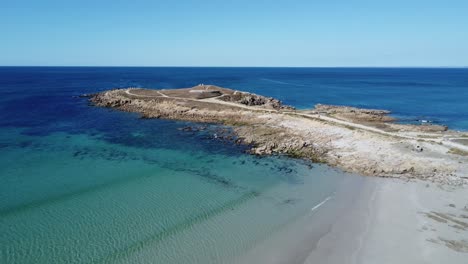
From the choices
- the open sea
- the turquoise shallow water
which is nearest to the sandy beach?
the open sea

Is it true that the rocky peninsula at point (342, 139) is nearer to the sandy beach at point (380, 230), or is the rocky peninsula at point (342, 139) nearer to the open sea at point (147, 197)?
the open sea at point (147, 197)

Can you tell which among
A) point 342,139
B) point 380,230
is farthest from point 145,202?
point 342,139

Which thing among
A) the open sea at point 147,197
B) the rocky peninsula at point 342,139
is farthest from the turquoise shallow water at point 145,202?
the rocky peninsula at point 342,139

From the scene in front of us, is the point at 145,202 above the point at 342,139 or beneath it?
beneath

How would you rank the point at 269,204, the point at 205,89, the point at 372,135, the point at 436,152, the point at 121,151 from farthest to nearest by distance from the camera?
the point at 205,89 → the point at 372,135 → the point at 121,151 → the point at 436,152 → the point at 269,204

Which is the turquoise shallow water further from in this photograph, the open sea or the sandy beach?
the sandy beach

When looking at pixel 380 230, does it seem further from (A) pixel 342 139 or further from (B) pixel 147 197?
(A) pixel 342 139

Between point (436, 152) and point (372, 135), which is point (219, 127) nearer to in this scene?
point (372, 135)

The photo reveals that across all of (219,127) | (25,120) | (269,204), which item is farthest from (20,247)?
A: (25,120)
